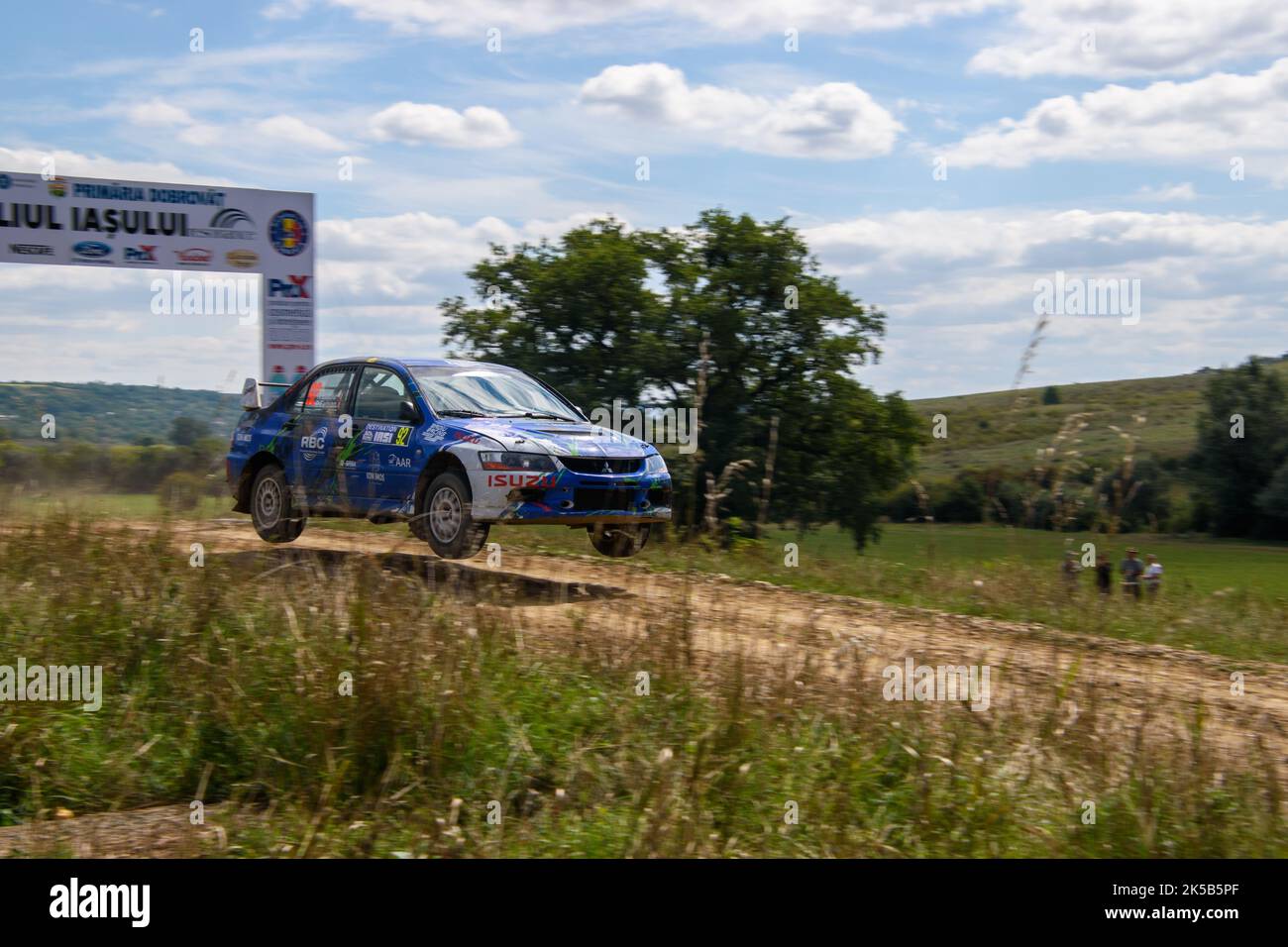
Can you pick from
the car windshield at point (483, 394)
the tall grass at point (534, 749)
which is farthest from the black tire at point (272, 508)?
the tall grass at point (534, 749)

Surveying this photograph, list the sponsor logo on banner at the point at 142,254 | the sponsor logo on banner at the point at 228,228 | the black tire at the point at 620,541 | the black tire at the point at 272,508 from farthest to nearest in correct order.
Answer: the sponsor logo on banner at the point at 228,228 < the sponsor logo on banner at the point at 142,254 < the black tire at the point at 272,508 < the black tire at the point at 620,541

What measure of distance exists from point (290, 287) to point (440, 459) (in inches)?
364

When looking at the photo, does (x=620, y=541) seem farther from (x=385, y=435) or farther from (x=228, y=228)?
(x=228, y=228)

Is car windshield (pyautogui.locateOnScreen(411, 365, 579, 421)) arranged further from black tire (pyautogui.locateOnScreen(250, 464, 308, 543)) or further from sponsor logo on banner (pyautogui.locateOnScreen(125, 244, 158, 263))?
sponsor logo on banner (pyautogui.locateOnScreen(125, 244, 158, 263))

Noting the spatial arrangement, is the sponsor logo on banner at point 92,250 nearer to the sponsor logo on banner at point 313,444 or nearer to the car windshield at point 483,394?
the sponsor logo on banner at point 313,444

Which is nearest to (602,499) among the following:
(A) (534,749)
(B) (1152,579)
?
(A) (534,749)

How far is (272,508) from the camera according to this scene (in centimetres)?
1183

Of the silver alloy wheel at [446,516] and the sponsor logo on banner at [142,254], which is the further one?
the sponsor logo on banner at [142,254]

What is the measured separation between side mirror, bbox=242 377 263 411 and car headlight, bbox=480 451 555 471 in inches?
137

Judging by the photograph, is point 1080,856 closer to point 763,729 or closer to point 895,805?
point 895,805

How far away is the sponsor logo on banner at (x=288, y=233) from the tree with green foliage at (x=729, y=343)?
10.5 m

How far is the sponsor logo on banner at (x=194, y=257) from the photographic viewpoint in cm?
1762

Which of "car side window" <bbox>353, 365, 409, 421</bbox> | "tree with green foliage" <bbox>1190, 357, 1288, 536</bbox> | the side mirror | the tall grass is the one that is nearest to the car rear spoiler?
the side mirror
